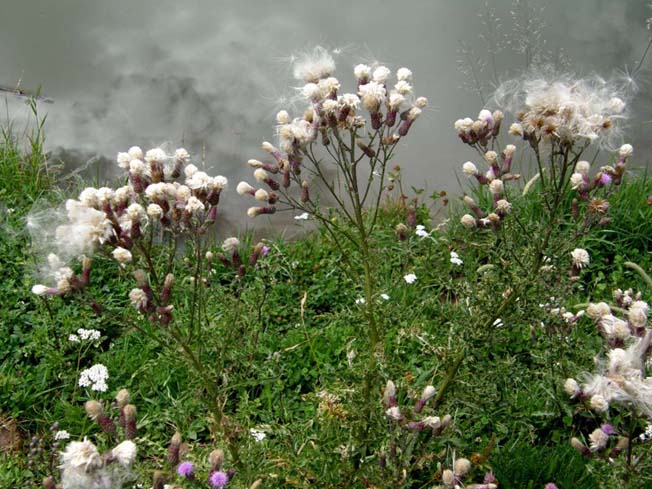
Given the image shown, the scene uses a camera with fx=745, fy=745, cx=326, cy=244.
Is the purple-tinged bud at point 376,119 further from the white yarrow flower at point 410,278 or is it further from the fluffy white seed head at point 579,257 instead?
the white yarrow flower at point 410,278

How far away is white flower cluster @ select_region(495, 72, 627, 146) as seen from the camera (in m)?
2.28

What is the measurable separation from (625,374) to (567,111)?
0.83 metres

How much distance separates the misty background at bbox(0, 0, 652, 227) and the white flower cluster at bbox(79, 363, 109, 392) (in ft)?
5.68

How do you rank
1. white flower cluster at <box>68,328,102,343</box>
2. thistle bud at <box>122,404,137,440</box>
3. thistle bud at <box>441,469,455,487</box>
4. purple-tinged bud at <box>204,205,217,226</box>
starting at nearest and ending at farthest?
thistle bud at <box>122,404,137,440</box>
thistle bud at <box>441,469,455,487</box>
purple-tinged bud at <box>204,205,217,226</box>
white flower cluster at <box>68,328,102,343</box>

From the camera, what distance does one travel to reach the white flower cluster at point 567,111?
7.49ft

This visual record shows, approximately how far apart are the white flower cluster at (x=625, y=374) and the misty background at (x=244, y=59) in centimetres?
295

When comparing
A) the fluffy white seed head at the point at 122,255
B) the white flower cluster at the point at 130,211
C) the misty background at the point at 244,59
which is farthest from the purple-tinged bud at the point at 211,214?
the misty background at the point at 244,59

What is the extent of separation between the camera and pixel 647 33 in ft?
20.3

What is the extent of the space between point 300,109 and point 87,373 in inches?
57.6

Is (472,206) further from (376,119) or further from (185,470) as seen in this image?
(185,470)


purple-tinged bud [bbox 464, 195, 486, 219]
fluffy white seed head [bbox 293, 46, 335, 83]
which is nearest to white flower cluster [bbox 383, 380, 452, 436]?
purple-tinged bud [bbox 464, 195, 486, 219]

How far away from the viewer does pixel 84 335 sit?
338 cm

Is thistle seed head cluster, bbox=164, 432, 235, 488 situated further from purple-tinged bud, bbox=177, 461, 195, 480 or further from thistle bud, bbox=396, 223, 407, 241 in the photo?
thistle bud, bbox=396, 223, 407, 241

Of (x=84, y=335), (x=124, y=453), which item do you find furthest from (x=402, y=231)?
(x=84, y=335)
